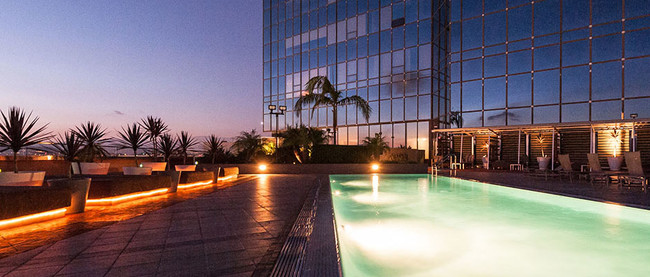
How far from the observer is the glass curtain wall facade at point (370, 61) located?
21.5m

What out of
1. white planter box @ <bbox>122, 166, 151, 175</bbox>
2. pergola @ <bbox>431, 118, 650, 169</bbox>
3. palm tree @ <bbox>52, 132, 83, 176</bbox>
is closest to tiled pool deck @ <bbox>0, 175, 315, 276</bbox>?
white planter box @ <bbox>122, 166, 151, 175</bbox>

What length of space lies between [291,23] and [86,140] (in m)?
21.9

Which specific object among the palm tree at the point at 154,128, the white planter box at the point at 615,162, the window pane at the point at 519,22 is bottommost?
the white planter box at the point at 615,162

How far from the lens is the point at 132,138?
12.0 meters

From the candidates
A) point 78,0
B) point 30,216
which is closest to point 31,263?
point 30,216

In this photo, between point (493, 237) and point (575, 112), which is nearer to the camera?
point (493, 237)

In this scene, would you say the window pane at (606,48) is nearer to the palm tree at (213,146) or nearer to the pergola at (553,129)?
the pergola at (553,129)

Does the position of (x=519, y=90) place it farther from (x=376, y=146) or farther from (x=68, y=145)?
(x=68, y=145)

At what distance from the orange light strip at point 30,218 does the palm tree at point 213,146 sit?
37.1 ft

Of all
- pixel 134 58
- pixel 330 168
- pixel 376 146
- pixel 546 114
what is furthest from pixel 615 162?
pixel 134 58

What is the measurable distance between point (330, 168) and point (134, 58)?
66.9 ft

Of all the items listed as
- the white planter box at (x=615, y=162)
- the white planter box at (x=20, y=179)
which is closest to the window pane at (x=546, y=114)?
the white planter box at (x=615, y=162)

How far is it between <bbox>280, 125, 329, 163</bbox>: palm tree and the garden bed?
1137 cm

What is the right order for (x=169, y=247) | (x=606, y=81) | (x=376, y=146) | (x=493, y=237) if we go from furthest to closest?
(x=376, y=146) < (x=606, y=81) < (x=493, y=237) < (x=169, y=247)
